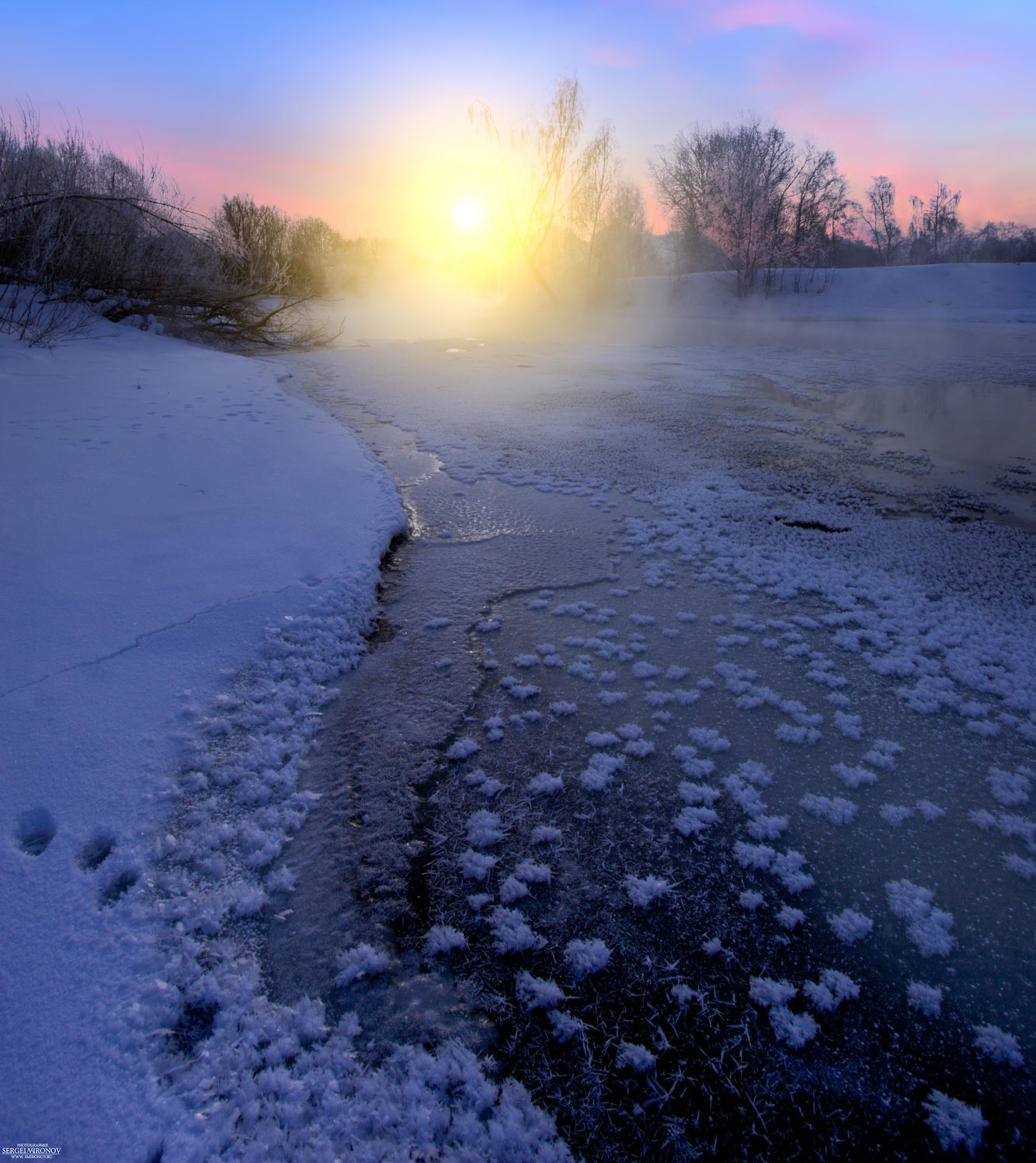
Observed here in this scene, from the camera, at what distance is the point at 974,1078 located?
1322mm

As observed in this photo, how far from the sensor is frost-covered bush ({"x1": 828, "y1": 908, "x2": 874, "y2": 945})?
5.23 feet

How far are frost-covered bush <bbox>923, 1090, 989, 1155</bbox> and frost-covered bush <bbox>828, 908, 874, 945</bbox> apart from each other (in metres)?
0.33

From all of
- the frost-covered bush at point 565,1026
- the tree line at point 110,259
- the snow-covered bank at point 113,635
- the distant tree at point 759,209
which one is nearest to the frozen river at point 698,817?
the frost-covered bush at point 565,1026

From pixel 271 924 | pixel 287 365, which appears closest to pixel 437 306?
pixel 287 365

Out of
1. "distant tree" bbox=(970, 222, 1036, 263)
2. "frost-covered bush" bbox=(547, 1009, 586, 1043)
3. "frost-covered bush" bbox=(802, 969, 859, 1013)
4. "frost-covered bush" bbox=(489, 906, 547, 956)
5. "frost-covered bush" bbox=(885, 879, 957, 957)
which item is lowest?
"frost-covered bush" bbox=(802, 969, 859, 1013)

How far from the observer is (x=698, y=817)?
193cm

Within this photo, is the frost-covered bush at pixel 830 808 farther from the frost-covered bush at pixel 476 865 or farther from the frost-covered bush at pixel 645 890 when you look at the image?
the frost-covered bush at pixel 476 865

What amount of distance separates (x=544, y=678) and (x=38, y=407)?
221 inches

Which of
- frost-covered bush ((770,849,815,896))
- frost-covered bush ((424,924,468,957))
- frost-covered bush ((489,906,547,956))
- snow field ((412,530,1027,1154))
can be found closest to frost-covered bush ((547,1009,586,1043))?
snow field ((412,530,1027,1154))

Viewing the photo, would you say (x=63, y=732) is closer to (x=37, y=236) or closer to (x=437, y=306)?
(x=37, y=236)

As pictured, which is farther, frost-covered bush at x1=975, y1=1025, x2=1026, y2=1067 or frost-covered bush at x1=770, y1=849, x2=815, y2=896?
frost-covered bush at x1=770, y1=849, x2=815, y2=896

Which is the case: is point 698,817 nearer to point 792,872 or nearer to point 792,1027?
point 792,872

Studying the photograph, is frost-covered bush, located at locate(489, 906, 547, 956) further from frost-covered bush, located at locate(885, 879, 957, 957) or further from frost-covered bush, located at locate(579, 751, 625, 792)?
frost-covered bush, located at locate(885, 879, 957, 957)

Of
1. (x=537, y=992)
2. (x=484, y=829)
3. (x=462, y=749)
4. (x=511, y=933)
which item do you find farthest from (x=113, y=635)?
(x=537, y=992)
